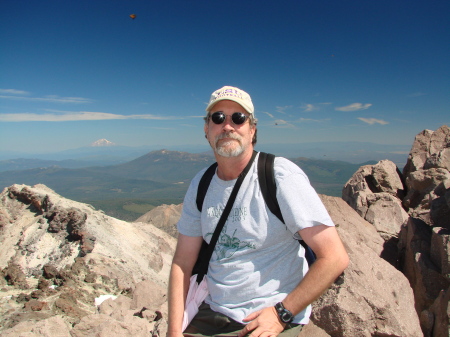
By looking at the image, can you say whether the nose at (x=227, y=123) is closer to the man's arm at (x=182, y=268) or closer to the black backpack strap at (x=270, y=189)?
the black backpack strap at (x=270, y=189)

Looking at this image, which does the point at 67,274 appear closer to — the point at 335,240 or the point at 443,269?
the point at 335,240

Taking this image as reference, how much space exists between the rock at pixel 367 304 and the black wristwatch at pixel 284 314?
265 cm

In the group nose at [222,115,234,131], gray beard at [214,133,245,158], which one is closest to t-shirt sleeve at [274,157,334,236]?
gray beard at [214,133,245,158]

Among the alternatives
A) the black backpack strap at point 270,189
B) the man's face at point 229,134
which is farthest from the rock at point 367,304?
the man's face at point 229,134

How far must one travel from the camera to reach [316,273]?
2975 millimetres

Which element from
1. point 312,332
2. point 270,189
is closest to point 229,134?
point 270,189

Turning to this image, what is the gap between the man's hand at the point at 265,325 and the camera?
3068 millimetres

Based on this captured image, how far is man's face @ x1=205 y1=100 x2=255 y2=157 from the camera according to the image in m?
3.71

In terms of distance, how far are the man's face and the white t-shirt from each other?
0.34m

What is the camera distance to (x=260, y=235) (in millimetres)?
3350

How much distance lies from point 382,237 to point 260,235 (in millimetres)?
9180

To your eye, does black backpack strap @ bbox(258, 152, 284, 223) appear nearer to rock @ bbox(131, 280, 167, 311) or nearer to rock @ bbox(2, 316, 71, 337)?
rock @ bbox(2, 316, 71, 337)

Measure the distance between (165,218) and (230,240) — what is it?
18.2 metres

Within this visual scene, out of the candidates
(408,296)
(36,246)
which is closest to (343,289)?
(408,296)
